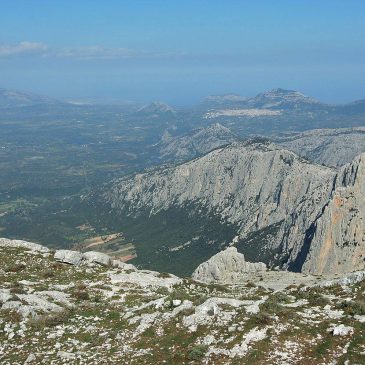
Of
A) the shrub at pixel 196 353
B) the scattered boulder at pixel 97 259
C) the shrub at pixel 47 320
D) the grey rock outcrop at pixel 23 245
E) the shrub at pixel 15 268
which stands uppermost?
the shrub at pixel 196 353

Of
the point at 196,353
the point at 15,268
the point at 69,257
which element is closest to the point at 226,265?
the point at 69,257

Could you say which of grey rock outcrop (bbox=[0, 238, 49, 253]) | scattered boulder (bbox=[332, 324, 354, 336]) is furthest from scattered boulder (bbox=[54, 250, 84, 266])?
scattered boulder (bbox=[332, 324, 354, 336])

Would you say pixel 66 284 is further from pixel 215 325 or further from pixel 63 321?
pixel 215 325

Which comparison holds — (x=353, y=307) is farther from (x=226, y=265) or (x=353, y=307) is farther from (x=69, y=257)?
(x=226, y=265)

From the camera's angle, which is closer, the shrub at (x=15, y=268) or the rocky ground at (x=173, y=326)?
the rocky ground at (x=173, y=326)

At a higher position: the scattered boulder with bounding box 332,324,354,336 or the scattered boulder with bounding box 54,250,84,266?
the scattered boulder with bounding box 332,324,354,336

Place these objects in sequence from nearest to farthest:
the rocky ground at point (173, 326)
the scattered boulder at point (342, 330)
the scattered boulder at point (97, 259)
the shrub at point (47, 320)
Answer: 1. the rocky ground at point (173, 326)
2. the scattered boulder at point (342, 330)
3. the shrub at point (47, 320)
4. the scattered boulder at point (97, 259)

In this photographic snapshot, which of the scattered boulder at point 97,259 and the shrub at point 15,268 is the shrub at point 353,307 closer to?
the scattered boulder at point 97,259

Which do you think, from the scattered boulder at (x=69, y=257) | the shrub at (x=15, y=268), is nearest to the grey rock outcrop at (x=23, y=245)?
the scattered boulder at (x=69, y=257)

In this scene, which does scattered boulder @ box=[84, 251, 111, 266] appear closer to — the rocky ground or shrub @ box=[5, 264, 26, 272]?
shrub @ box=[5, 264, 26, 272]
